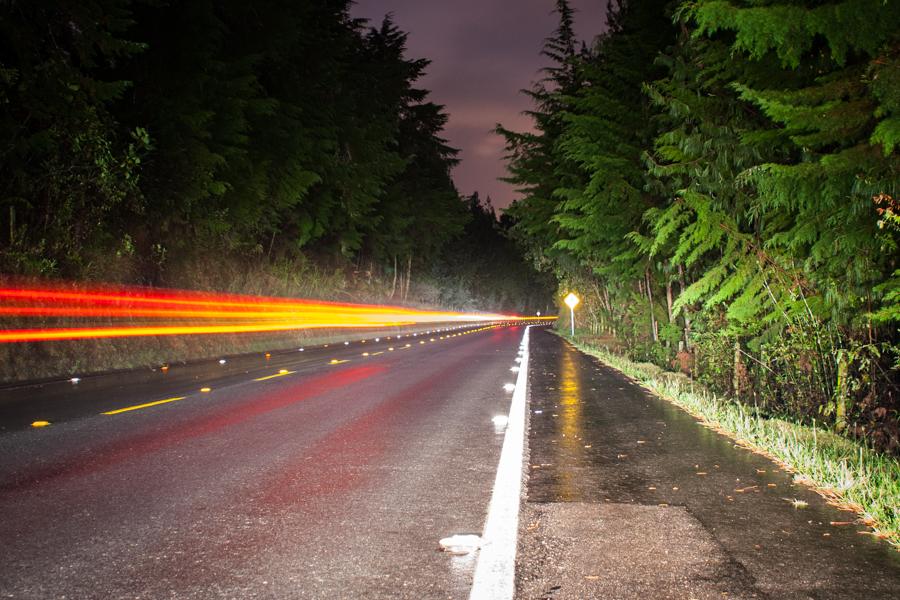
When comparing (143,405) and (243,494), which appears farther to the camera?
(143,405)

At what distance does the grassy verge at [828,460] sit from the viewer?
416 centimetres

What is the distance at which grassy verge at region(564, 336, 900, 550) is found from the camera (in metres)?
4.16

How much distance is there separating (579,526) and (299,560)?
67.8 inches

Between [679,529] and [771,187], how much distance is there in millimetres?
3169

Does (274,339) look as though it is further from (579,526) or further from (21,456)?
(579,526)

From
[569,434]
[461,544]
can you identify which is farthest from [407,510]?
[569,434]

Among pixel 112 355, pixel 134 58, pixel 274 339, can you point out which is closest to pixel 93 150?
pixel 112 355

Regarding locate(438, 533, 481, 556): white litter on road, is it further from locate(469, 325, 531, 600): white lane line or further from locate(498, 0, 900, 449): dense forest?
locate(498, 0, 900, 449): dense forest

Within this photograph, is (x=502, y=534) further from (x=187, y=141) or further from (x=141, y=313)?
(x=187, y=141)

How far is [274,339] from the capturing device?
28.0m

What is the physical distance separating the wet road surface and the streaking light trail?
42.3ft

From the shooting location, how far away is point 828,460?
5.31 meters

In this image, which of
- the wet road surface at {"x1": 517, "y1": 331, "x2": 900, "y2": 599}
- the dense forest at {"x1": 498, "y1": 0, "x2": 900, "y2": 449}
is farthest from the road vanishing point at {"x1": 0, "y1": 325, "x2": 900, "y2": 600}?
the dense forest at {"x1": 498, "y1": 0, "x2": 900, "y2": 449}

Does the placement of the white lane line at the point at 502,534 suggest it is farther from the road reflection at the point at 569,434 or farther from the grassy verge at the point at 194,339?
the grassy verge at the point at 194,339
